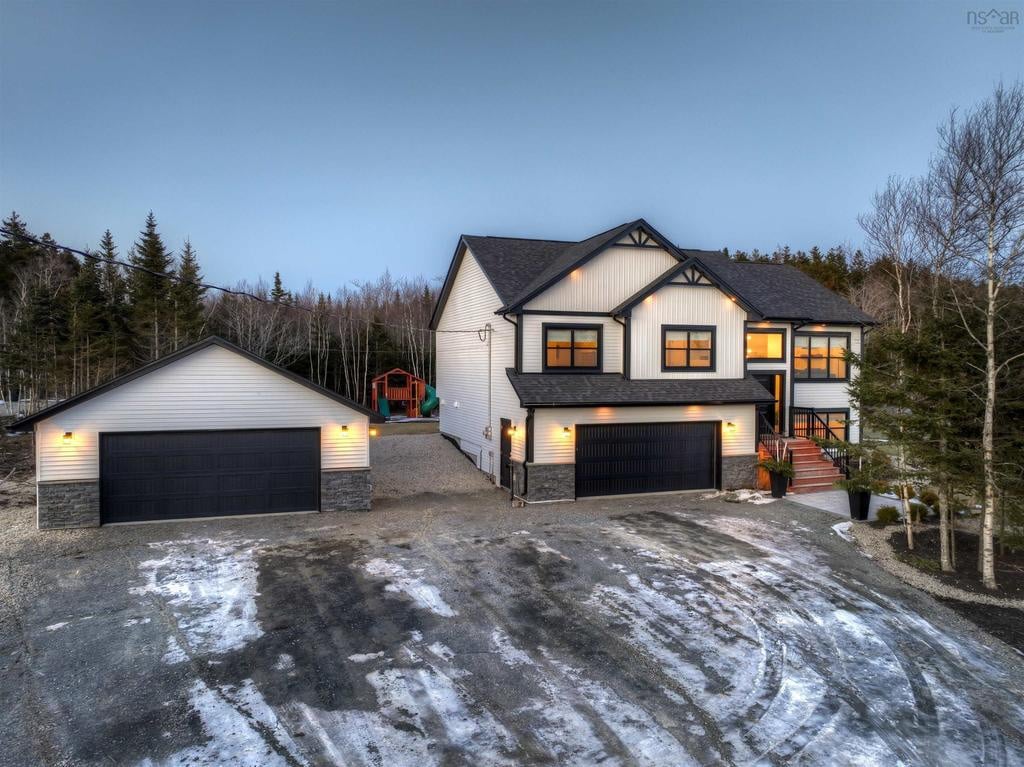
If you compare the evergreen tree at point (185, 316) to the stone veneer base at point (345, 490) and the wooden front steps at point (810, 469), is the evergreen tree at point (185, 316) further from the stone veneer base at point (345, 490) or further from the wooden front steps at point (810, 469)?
the wooden front steps at point (810, 469)

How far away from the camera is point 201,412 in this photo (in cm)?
1259

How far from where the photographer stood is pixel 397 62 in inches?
1812

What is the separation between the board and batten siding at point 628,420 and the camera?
14.7 metres

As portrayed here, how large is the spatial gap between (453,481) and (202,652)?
10821 millimetres

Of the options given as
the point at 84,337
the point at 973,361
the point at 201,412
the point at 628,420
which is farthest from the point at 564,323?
the point at 84,337

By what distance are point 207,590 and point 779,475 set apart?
14.0 m

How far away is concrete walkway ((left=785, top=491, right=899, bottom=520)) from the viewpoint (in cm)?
1356

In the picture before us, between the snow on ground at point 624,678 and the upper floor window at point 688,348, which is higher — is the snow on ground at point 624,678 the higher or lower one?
the lower one

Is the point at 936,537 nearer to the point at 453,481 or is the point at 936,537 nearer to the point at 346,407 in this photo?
the point at 453,481

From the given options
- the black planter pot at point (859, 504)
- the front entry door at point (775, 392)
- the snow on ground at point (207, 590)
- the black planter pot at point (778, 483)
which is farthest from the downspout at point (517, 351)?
the front entry door at point (775, 392)

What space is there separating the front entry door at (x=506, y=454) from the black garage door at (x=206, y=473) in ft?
17.7

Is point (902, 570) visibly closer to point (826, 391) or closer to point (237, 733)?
point (237, 733)

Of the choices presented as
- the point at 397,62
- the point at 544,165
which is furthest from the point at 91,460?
the point at 544,165

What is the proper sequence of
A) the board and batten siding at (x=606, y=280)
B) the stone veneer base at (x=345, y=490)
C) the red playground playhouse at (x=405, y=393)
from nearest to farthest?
the stone veneer base at (x=345, y=490), the board and batten siding at (x=606, y=280), the red playground playhouse at (x=405, y=393)
